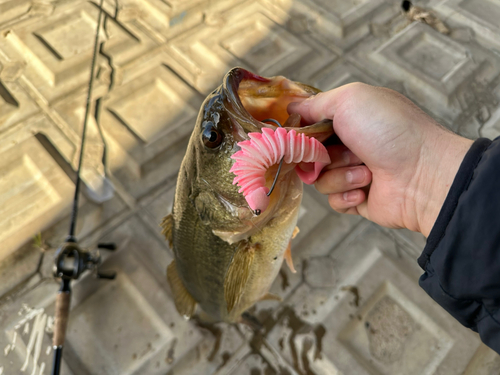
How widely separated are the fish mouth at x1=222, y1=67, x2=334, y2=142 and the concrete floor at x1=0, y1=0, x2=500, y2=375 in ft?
3.37

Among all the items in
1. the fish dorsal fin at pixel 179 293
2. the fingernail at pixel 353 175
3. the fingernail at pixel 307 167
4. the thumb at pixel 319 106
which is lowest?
the fish dorsal fin at pixel 179 293

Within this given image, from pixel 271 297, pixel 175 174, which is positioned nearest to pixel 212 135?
pixel 271 297

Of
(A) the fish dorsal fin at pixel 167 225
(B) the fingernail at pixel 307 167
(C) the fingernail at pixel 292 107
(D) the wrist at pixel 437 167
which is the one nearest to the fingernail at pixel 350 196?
(D) the wrist at pixel 437 167

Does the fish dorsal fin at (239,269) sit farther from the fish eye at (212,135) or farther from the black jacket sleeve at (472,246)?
the black jacket sleeve at (472,246)

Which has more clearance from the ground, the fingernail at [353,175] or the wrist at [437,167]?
the wrist at [437,167]

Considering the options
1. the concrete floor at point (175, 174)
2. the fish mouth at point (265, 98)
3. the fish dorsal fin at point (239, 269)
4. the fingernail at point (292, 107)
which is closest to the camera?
the fish mouth at point (265, 98)

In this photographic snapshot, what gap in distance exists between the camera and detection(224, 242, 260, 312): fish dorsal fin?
1158mm

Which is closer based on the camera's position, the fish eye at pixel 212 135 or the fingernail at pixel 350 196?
the fish eye at pixel 212 135

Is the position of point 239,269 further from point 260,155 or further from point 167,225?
point 260,155

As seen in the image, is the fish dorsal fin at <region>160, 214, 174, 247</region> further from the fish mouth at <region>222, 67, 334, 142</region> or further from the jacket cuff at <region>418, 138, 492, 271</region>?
the jacket cuff at <region>418, 138, 492, 271</region>

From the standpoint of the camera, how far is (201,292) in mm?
1380


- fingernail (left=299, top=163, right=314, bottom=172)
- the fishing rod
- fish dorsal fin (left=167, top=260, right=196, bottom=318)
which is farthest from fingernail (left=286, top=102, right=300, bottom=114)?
the fishing rod

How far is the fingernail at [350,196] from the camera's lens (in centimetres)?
137

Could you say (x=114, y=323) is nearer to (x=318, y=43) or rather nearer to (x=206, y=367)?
(x=206, y=367)
